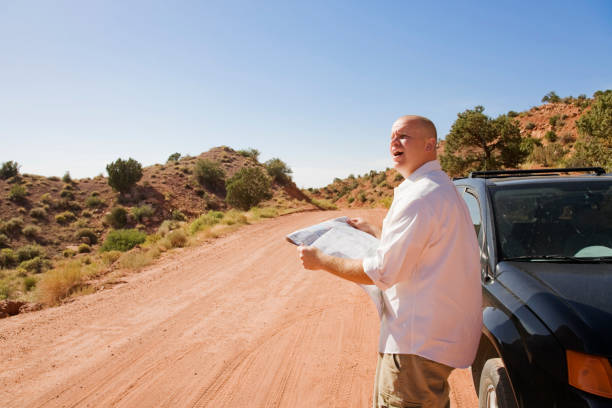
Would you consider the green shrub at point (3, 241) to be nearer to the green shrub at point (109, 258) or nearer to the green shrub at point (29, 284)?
the green shrub at point (29, 284)

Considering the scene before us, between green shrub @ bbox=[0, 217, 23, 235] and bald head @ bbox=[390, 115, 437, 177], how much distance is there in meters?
39.4

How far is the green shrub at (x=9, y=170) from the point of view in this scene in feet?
142

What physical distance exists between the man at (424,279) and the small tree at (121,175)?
46.2 m

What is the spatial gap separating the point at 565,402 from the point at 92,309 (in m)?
6.81

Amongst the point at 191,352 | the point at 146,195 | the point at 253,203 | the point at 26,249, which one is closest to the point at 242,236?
the point at 191,352

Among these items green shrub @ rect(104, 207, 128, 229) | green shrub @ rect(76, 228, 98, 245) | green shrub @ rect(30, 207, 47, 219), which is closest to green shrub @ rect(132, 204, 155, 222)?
green shrub @ rect(104, 207, 128, 229)

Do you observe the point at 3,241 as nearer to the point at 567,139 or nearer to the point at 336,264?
the point at 336,264

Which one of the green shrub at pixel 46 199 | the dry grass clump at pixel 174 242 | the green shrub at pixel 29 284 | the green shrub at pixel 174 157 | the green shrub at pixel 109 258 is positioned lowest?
the green shrub at pixel 29 284

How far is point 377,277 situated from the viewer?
1.58 m

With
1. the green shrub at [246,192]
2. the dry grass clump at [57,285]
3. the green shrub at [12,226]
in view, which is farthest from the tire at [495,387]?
the green shrub at [12,226]

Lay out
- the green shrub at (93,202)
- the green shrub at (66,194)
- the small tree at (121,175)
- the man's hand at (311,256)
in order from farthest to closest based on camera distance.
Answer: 1. the small tree at (121,175)
2. the green shrub at (66,194)
3. the green shrub at (93,202)
4. the man's hand at (311,256)

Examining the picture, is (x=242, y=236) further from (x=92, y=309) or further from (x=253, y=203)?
(x=253, y=203)

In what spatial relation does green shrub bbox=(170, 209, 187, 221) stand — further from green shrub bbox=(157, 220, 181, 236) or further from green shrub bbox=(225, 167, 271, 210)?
green shrub bbox=(157, 220, 181, 236)

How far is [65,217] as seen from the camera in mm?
36375
